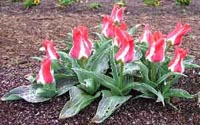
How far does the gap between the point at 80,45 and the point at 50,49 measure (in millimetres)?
265

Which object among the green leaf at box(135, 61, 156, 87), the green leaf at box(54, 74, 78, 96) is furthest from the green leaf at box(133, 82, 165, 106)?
the green leaf at box(54, 74, 78, 96)

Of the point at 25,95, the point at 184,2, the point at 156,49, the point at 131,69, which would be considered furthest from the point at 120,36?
the point at 184,2

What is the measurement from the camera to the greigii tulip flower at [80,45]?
296 cm

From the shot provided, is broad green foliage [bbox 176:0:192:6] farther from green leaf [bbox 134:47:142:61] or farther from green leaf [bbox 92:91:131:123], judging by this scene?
green leaf [bbox 92:91:131:123]

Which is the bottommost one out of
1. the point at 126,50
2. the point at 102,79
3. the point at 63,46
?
the point at 63,46

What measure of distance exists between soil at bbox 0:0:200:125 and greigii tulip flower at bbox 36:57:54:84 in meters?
0.21

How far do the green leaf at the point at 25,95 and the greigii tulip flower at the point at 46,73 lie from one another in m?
0.18

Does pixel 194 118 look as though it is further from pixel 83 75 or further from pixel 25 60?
pixel 25 60

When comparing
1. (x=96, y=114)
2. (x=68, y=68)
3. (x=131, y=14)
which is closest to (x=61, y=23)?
(x=131, y=14)

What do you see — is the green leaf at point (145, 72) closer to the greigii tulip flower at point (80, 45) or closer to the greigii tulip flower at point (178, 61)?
the greigii tulip flower at point (178, 61)

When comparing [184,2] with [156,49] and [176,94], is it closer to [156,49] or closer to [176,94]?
[176,94]

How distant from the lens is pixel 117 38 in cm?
309

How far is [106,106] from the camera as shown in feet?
9.96

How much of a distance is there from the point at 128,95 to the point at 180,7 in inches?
175
